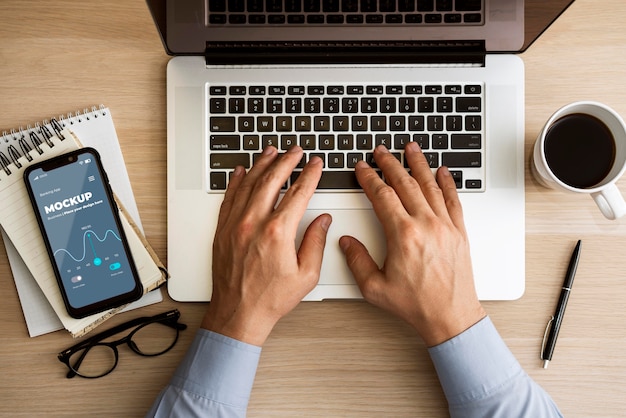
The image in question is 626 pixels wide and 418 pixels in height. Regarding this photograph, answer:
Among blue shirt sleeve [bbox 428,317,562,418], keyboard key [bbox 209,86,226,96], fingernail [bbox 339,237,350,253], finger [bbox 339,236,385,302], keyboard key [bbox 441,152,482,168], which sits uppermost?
keyboard key [bbox 209,86,226,96]

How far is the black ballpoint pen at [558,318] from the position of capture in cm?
75

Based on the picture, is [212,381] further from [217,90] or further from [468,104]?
[468,104]

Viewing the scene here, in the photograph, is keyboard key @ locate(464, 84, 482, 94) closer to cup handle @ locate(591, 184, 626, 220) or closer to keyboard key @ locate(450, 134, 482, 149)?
keyboard key @ locate(450, 134, 482, 149)

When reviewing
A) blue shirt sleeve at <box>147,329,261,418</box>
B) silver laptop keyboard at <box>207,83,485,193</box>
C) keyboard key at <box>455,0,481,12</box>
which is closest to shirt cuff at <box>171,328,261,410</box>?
blue shirt sleeve at <box>147,329,261,418</box>

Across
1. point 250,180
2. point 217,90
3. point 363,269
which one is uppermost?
point 217,90

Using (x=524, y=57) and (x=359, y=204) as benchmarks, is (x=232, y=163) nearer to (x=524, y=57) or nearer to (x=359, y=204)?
(x=359, y=204)

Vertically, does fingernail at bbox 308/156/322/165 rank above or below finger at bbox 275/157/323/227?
above

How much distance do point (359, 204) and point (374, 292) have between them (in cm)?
13

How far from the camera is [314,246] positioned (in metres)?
0.71

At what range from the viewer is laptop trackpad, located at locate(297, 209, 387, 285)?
28.8 inches

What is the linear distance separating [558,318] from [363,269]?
11.9 inches

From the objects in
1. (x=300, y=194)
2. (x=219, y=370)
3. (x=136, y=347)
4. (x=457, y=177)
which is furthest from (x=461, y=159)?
(x=136, y=347)

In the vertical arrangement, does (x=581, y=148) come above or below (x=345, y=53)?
below

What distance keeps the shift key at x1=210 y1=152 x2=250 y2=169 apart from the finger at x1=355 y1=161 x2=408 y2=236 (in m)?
0.17
